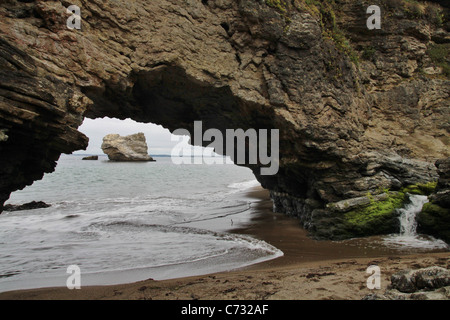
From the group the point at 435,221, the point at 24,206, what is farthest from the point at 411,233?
the point at 24,206

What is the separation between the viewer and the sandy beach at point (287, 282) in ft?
17.9

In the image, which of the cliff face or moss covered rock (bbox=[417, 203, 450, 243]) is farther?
moss covered rock (bbox=[417, 203, 450, 243])

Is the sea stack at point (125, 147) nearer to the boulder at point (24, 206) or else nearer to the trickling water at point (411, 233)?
the boulder at point (24, 206)

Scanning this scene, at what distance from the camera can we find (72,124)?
7.39 metres

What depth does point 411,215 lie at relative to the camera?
10.5 m

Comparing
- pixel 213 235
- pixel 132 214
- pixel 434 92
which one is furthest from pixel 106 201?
pixel 434 92

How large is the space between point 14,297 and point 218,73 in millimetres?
8903

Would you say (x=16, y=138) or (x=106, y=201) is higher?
(x=16, y=138)

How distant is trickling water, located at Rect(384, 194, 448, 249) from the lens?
9.19m

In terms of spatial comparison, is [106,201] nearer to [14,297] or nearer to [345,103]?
[14,297]

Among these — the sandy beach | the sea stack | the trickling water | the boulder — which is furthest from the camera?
the sea stack

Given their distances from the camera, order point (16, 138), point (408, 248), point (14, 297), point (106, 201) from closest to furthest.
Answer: point (14, 297)
point (16, 138)
point (408, 248)
point (106, 201)

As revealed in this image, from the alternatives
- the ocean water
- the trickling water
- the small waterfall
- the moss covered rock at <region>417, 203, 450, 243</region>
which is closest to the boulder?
the ocean water

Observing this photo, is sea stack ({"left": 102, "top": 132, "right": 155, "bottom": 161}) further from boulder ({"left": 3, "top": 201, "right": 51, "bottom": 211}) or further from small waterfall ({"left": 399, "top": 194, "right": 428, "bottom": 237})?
small waterfall ({"left": 399, "top": 194, "right": 428, "bottom": 237})
